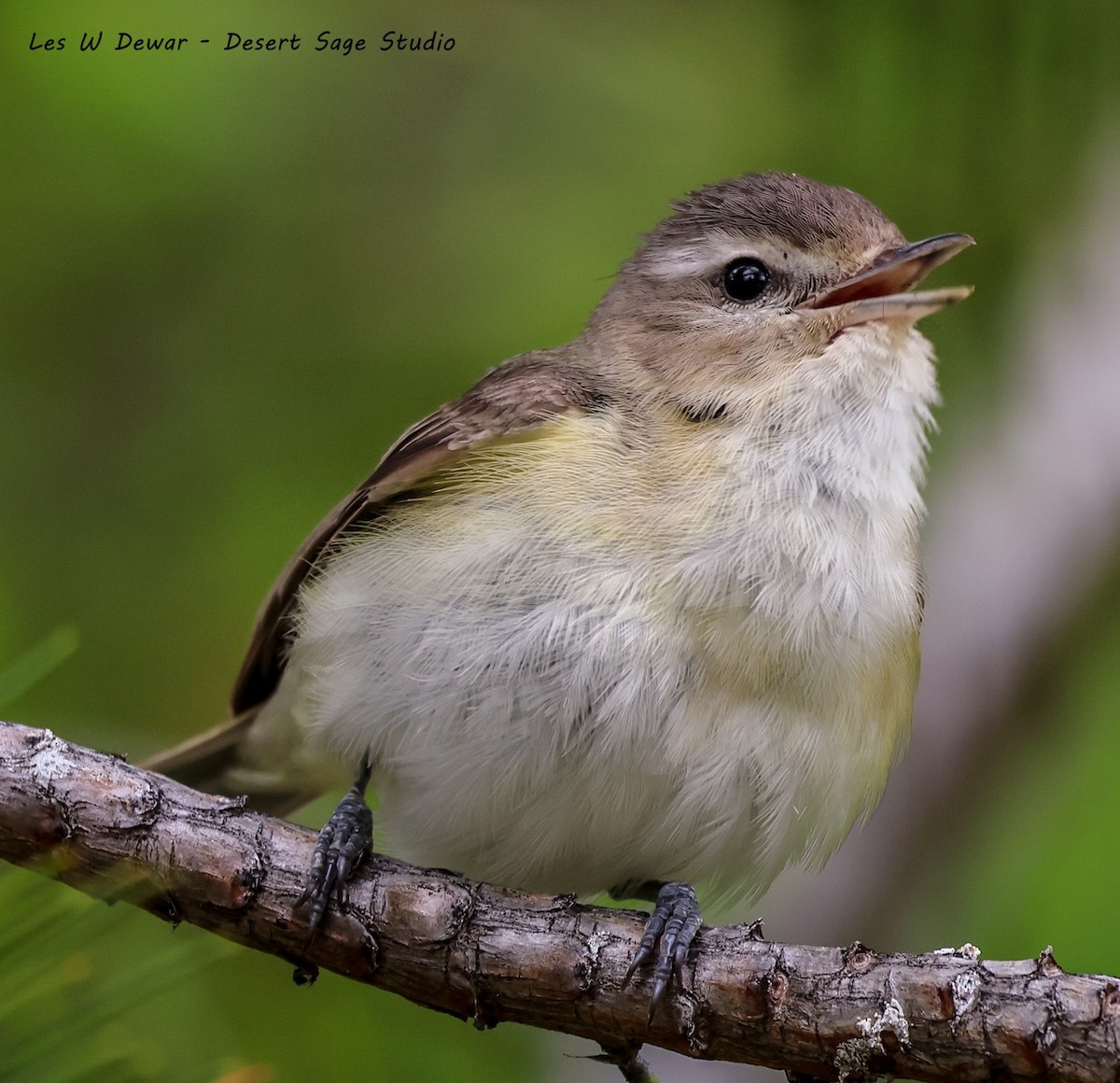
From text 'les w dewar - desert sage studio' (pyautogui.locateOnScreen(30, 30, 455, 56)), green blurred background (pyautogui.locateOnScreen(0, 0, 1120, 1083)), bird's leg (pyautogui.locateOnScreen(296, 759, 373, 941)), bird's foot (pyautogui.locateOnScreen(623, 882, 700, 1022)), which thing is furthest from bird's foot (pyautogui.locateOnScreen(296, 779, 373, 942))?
text 'les w dewar - desert sage studio' (pyautogui.locateOnScreen(30, 30, 455, 56))

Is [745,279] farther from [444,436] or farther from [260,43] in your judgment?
[260,43]

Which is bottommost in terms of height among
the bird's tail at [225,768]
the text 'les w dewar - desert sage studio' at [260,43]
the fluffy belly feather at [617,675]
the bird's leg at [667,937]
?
the bird's tail at [225,768]

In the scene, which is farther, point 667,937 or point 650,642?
point 650,642

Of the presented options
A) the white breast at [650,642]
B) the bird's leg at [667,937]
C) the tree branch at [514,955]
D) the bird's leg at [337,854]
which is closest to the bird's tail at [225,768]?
the white breast at [650,642]

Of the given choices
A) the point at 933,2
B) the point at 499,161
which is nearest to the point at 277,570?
the point at 499,161

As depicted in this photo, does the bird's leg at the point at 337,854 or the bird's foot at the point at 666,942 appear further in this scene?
the bird's leg at the point at 337,854

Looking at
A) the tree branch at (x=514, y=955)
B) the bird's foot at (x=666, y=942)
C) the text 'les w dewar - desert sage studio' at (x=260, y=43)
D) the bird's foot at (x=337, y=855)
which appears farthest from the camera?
the text 'les w dewar - desert sage studio' at (x=260, y=43)

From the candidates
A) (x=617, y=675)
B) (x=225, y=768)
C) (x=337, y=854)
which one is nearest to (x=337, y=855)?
(x=337, y=854)

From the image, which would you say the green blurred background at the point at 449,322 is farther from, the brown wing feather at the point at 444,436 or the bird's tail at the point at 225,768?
the brown wing feather at the point at 444,436
